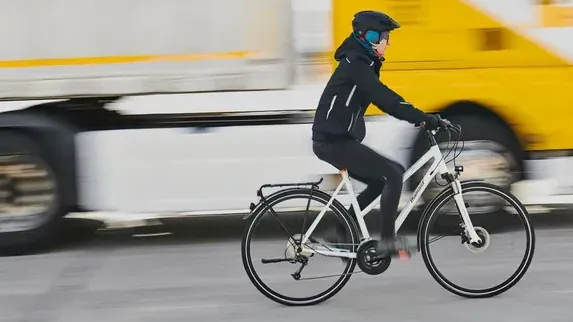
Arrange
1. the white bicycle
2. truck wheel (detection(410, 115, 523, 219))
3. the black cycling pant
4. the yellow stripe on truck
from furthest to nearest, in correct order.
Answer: truck wheel (detection(410, 115, 523, 219)) < the yellow stripe on truck < the white bicycle < the black cycling pant

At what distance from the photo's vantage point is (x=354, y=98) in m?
5.63

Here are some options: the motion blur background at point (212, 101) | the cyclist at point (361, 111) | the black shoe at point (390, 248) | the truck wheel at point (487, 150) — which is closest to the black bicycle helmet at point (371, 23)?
the cyclist at point (361, 111)

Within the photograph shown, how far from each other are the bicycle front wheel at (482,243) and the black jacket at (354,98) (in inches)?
23.9

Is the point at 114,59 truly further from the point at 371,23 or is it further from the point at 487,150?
the point at 487,150

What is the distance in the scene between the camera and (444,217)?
5.75 m

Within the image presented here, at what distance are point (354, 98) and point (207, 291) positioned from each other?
1710 mm

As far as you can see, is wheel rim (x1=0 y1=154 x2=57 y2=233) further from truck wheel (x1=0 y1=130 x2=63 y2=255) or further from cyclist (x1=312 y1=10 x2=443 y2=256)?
cyclist (x1=312 y1=10 x2=443 y2=256)

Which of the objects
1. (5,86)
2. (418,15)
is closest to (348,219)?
(418,15)

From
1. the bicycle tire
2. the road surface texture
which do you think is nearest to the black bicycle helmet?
the bicycle tire

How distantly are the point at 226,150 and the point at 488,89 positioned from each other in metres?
2.14

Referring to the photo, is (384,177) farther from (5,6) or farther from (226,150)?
(5,6)

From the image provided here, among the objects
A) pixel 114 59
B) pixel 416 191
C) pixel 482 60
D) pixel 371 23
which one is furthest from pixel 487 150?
pixel 114 59

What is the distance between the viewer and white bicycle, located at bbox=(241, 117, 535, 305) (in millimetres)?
5719

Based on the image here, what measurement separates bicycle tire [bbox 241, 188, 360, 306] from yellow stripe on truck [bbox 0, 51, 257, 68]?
6.83 ft
